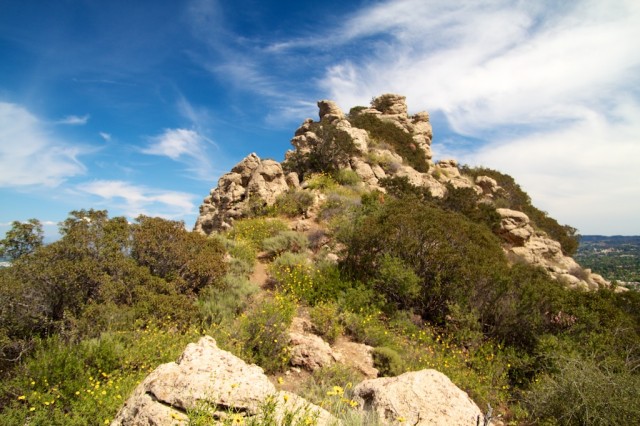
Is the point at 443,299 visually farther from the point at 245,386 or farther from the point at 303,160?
the point at 303,160

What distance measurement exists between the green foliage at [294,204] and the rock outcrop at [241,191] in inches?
17.3

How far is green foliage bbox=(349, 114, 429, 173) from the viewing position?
83.2 ft

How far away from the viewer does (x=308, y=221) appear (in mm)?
14039

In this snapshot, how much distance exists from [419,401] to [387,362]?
236 cm

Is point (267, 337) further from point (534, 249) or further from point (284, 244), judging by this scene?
point (534, 249)

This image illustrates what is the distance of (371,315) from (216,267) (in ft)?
12.6

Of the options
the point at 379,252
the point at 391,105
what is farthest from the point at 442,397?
the point at 391,105

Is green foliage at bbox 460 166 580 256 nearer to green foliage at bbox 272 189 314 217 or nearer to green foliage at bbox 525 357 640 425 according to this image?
green foliage at bbox 272 189 314 217

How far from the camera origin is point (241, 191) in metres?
16.2

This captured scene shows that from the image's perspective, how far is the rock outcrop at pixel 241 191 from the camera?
1526 cm

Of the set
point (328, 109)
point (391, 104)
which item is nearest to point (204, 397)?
point (328, 109)

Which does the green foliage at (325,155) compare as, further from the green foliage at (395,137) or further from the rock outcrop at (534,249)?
the rock outcrop at (534,249)

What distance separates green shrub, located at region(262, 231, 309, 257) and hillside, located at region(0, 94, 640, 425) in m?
0.05

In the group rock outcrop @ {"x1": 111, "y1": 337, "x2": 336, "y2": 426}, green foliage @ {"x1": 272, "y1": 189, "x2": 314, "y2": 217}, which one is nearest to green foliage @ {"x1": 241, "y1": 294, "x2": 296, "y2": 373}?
rock outcrop @ {"x1": 111, "y1": 337, "x2": 336, "y2": 426}
